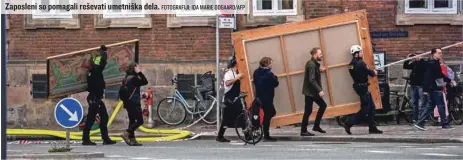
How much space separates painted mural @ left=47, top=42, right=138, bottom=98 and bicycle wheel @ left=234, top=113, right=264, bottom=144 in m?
3.51

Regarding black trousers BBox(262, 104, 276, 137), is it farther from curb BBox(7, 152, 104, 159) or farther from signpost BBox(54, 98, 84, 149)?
curb BBox(7, 152, 104, 159)

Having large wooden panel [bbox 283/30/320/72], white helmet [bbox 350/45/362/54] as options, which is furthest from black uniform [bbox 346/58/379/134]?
large wooden panel [bbox 283/30/320/72]

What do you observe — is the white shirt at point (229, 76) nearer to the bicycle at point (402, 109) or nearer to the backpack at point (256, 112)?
the backpack at point (256, 112)

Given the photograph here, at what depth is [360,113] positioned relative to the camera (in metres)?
23.6

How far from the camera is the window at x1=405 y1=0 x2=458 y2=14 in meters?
26.5

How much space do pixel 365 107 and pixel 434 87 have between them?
5.01 ft

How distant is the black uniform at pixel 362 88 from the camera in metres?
22.8

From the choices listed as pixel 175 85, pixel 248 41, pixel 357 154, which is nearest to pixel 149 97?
pixel 175 85

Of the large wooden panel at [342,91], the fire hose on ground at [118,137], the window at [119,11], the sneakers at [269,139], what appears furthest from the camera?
the window at [119,11]

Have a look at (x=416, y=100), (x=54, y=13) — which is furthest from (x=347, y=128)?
(x=54, y=13)

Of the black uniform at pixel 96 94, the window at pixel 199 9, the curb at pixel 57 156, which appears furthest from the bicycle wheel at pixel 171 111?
the curb at pixel 57 156

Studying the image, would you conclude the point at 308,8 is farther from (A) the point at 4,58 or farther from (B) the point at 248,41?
(A) the point at 4,58

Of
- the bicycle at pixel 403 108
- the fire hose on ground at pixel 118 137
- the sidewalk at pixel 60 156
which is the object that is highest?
the sidewalk at pixel 60 156

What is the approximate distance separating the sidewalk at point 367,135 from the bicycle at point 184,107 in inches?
44.0
